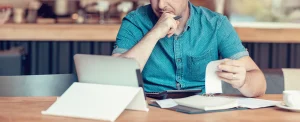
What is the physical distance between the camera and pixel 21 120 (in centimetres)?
174

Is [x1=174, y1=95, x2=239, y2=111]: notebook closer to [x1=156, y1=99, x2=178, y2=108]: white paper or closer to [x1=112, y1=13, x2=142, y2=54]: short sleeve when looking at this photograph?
[x1=156, y1=99, x2=178, y2=108]: white paper

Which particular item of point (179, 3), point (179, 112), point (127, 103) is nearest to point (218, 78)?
point (179, 112)

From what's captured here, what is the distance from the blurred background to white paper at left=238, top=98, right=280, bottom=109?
6.95 feet

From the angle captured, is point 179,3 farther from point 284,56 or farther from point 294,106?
point 284,56

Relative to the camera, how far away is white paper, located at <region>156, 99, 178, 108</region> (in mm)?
1965

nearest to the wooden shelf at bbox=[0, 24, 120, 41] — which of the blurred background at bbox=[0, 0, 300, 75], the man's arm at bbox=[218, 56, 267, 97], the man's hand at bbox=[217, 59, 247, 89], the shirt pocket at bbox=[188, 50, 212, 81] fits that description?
the blurred background at bbox=[0, 0, 300, 75]

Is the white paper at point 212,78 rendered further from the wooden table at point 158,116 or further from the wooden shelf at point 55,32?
the wooden shelf at point 55,32

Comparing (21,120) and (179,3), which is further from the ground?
(179,3)

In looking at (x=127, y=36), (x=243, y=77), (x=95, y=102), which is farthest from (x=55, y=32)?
(x=95, y=102)

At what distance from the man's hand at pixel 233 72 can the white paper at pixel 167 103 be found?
0.18 metres

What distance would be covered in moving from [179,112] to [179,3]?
29.3 inches

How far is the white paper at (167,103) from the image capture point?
196cm

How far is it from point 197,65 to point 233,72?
473 millimetres

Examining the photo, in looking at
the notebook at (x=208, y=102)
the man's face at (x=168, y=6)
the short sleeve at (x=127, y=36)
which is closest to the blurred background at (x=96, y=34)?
the short sleeve at (x=127, y=36)
